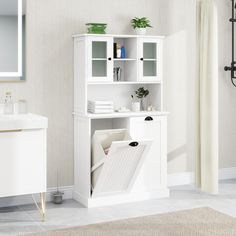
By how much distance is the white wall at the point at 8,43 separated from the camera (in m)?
4.64

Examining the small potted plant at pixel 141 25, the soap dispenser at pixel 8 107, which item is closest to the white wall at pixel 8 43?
the soap dispenser at pixel 8 107

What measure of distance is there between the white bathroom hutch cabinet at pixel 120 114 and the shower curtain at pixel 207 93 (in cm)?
40

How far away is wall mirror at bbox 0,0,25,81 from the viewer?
4641 millimetres

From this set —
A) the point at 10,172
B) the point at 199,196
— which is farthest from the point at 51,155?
the point at 199,196

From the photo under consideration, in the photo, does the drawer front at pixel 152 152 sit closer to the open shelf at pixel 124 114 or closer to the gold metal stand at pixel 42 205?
the open shelf at pixel 124 114

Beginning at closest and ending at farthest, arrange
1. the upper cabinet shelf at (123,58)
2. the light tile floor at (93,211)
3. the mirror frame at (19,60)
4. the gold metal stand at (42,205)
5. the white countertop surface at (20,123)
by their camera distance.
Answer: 1. the white countertop surface at (20,123)
2. the light tile floor at (93,211)
3. the gold metal stand at (42,205)
4. the mirror frame at (19,60)
5. the upper cabinet shelf at (123,58)

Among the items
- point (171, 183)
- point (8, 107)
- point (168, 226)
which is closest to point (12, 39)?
point (8, 107)

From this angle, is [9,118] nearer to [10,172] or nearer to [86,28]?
[10,172]

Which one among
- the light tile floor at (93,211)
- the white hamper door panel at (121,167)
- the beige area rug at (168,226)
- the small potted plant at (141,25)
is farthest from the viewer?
the small potted plant at (141,25)

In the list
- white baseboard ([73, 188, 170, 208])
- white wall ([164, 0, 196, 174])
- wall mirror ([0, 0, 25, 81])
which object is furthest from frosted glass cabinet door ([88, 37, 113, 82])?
white baseboard ([73, 188, 170, 208])

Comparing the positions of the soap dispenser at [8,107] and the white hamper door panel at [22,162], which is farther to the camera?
the soap dispenser at [8,107]

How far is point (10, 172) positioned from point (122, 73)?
1.65 m

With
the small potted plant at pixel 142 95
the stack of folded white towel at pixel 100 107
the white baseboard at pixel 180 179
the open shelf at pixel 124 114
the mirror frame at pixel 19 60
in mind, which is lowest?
the white baseboard at pixel 180 179

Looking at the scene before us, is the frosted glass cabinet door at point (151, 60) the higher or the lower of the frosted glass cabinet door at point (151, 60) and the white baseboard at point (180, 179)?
the higher
